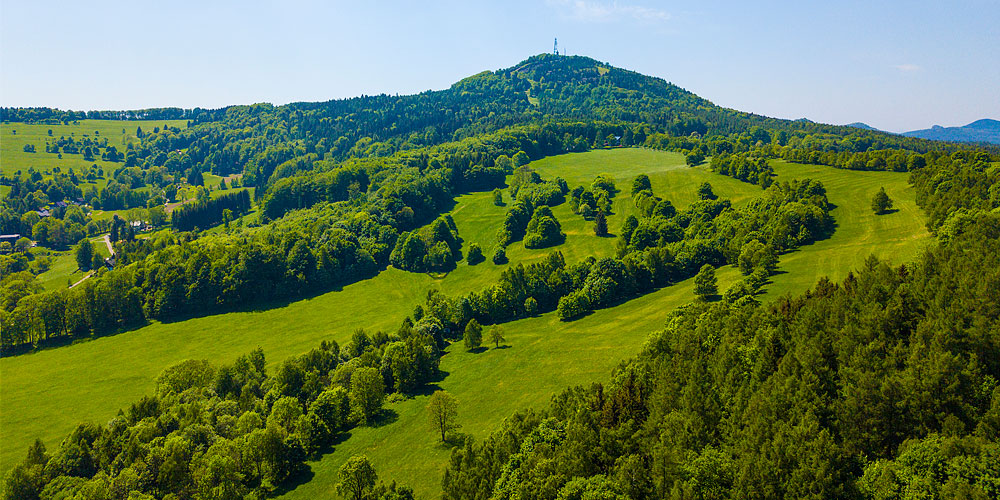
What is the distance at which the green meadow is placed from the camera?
72.2m

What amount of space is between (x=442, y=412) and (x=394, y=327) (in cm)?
4769

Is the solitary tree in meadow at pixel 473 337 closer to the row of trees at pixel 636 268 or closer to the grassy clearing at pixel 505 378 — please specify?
the grassy clearing at pixel 505 378

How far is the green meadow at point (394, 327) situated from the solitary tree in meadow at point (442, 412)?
104 inches

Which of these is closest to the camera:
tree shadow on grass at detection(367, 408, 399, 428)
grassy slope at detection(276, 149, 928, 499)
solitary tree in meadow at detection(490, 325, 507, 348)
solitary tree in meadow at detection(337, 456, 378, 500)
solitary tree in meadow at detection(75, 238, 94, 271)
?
solitary tree in meadow at detection(337, 456, 378, 500)

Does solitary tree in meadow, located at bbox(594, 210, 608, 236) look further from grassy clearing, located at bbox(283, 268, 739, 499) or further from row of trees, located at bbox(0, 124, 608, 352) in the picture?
row of trees, located at bbox(0, 124, 608, 352)

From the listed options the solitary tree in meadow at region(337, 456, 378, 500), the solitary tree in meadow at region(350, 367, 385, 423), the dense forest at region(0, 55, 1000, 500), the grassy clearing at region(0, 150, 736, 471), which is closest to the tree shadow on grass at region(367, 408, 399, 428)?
the solitary tree in meadow at region(350, 367, 385, 423)

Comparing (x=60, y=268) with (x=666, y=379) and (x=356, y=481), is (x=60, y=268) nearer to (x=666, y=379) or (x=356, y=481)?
(x=356, y=481)

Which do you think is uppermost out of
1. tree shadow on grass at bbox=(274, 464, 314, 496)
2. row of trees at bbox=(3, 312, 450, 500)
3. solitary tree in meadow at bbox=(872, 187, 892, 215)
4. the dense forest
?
solitary tree in meadow at bbox=(872, 187, 892, 215)

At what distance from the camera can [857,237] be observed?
339ft

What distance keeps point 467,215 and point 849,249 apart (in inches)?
4643

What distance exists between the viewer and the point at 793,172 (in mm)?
158875

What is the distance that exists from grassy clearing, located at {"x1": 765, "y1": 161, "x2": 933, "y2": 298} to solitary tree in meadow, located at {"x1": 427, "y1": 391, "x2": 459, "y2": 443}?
181 ft

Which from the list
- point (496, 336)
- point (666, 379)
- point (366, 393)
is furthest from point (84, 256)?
point (666, 379)

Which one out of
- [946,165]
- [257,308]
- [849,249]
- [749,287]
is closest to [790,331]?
[749,287]
